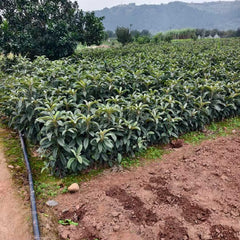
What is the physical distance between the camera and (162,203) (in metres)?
2.74

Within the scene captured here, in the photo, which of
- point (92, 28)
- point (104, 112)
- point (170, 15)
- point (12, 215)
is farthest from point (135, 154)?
point (170, 15)

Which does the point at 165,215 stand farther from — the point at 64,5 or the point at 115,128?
the point at 64,5

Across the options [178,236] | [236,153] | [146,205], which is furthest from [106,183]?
[236,153]

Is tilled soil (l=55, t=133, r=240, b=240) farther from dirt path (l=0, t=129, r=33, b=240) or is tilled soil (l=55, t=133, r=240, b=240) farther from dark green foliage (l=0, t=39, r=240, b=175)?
dark green foliage (l=0, t=39, r=240, b=175)

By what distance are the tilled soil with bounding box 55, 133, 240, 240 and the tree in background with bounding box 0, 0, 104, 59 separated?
798cm

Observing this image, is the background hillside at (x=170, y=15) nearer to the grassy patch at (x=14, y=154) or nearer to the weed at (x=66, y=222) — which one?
the grassy patch at (x=14, y=154)

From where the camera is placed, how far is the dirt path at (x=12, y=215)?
2.35 metres

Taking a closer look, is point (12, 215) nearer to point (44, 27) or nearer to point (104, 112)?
point (104, 112)

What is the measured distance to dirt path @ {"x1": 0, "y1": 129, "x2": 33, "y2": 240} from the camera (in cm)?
235

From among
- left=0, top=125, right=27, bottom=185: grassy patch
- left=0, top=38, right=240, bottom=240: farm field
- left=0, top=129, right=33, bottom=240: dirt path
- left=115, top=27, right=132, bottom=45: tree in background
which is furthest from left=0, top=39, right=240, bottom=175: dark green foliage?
left=115, top=27, right=132, bottom=45: tree in background

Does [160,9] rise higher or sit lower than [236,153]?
higher

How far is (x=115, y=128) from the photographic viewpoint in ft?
11.9

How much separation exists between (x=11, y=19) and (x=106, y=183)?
923 centimetres

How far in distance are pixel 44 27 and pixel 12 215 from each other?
30.5 feet
